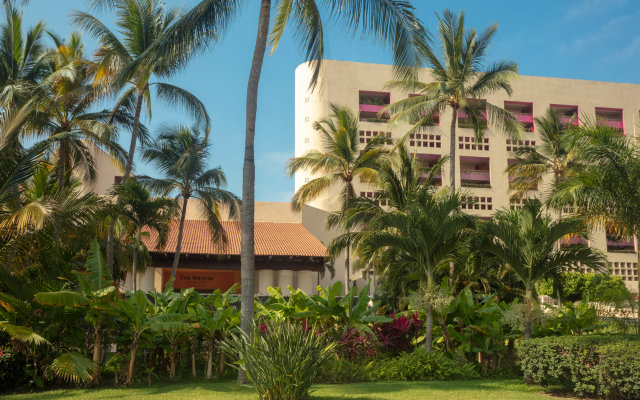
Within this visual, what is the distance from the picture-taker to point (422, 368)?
40.7 feet

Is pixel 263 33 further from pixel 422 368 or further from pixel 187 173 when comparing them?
pixel 187 173

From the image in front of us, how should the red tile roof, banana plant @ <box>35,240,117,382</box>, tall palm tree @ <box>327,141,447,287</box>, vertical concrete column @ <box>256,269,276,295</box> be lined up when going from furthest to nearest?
1. vertical concrete column @ <box>256,269,276,295</box>
2. the red tile roof
3. tall palm tree @ <box>327,141,447,287</box>
4. banana plant @ <box>35,240,117,382</box>

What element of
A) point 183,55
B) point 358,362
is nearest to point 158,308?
point 358,362

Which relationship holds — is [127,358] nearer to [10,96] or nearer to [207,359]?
[207,359]

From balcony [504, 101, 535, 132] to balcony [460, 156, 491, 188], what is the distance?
3.86 metres

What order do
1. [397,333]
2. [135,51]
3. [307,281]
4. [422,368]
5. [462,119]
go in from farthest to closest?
[462,119] → [307,281] → [135,51] → [397,333] → [422,368]

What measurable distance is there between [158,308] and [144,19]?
11.0m

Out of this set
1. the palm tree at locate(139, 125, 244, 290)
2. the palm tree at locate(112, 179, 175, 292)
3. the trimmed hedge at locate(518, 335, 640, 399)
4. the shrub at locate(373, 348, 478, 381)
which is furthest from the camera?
the palm tree at locate(139, 125, 244, 290)

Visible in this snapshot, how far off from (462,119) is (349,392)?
34.9m

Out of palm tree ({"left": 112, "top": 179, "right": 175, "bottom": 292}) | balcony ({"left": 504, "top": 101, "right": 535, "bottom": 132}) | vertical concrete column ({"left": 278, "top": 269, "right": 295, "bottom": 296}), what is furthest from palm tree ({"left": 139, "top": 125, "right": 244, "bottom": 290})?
balcony ({"left": 504, "top": 101, "right": 535, "bottom": 132})

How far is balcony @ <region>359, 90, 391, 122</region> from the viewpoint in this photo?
40969 mm

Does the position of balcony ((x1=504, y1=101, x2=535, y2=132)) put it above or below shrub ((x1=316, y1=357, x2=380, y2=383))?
above

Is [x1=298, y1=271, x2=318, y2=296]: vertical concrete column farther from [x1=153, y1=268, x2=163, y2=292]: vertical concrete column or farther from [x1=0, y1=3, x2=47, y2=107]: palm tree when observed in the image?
[x1=0, y1=3, x2=47, y2=107]: palm tree

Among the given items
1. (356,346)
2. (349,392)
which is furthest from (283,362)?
(356,346)
